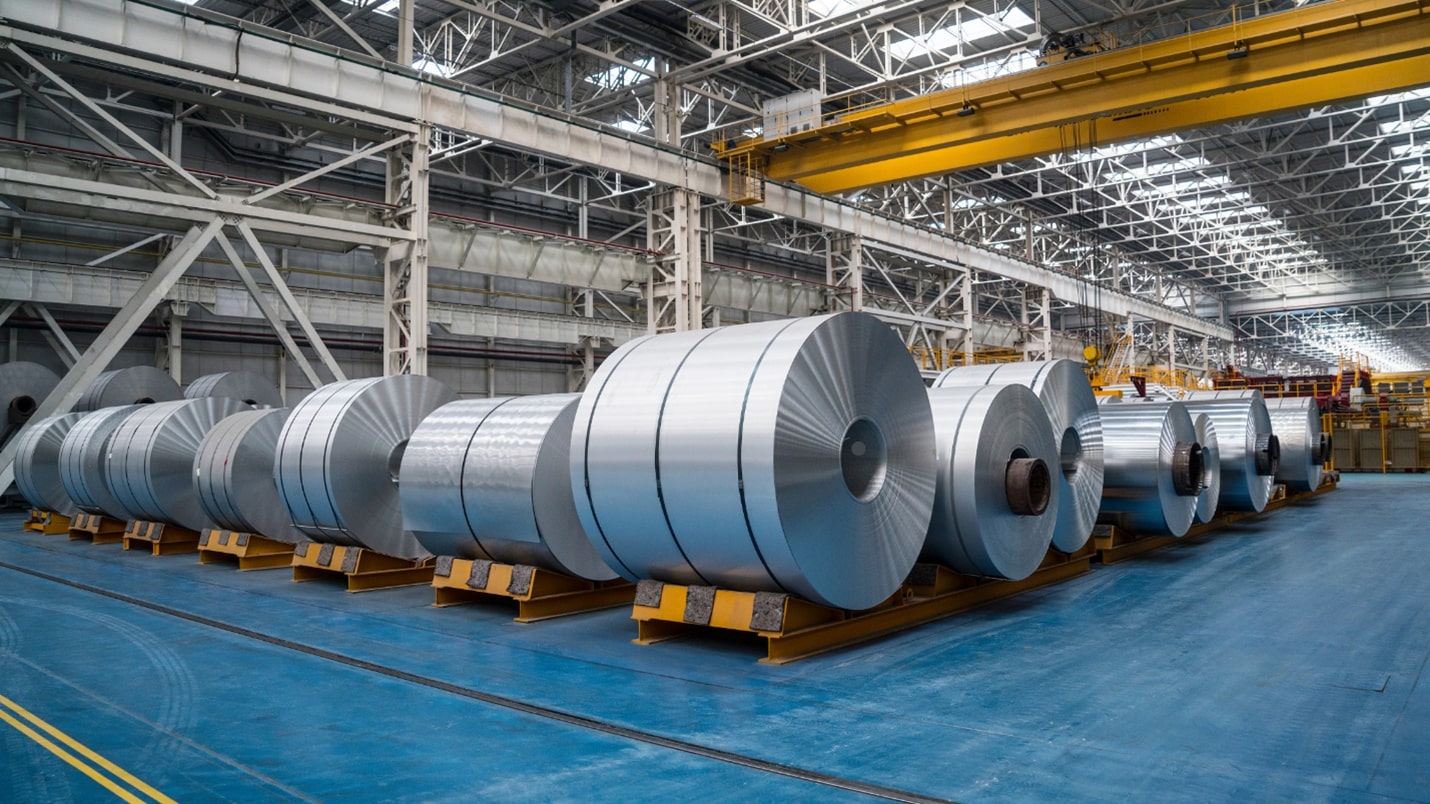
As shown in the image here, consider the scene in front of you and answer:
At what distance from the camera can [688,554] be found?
5.79m

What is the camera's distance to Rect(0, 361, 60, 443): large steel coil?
15695mm

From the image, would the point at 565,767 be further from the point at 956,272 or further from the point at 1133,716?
the point at 956,272

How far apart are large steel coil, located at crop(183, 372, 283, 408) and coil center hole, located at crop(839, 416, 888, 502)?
13.1 metres

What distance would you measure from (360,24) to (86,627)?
17.5m

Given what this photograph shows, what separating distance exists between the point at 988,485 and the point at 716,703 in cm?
314

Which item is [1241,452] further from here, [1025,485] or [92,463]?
[92,463]

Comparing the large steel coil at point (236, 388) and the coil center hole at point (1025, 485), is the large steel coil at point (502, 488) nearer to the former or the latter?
the coil center hole at point (1025, 485)

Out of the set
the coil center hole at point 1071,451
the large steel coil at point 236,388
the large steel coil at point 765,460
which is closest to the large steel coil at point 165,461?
the large steel coil at point 236,388

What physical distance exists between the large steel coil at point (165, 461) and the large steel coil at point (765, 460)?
279 inches

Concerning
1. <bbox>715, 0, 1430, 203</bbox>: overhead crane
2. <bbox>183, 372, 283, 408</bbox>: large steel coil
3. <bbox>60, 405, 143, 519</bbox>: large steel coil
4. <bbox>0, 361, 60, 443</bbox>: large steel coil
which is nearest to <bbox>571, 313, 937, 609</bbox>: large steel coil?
<bbox>60, 405, 143, 519</bbox>: large steel coil

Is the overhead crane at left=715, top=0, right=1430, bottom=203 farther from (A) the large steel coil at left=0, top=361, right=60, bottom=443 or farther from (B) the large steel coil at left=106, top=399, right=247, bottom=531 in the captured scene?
(A) the large steel coil at left=0, top=361, right=60, bottom=443

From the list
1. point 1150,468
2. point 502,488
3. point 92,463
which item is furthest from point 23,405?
point 1150,468

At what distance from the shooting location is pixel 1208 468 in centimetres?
1150

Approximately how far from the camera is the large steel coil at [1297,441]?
15758mm
